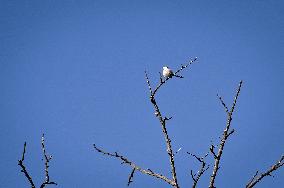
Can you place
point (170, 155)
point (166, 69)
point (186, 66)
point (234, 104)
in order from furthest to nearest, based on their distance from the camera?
point (166, 69) < point (186, 66) < point (170, 155) < point (234, 104)

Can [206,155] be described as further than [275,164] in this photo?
Yes

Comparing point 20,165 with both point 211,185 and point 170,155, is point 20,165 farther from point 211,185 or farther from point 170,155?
point 211,185

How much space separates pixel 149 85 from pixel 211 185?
186 cm

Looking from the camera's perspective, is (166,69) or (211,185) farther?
(166,69)

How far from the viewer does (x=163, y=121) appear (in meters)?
5.68

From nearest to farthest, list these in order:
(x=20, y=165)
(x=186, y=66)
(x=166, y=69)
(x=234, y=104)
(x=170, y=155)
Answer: (x=20, y=165) < (x=234, y=104) < (x=170, y=155) < (x=186, y=66) < (x=166, y=69)

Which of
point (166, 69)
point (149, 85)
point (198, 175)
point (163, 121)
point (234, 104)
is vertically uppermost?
point (166, 69)

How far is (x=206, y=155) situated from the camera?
5934mm

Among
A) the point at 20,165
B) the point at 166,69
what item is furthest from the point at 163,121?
the point at 166,69

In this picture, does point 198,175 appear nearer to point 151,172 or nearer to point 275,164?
point 151,172

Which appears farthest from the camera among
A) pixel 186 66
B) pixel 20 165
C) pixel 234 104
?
pixel 186 66

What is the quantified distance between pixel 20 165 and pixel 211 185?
9.27 feet

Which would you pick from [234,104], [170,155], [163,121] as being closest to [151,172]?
[170,155]

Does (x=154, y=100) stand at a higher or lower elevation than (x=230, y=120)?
higher
